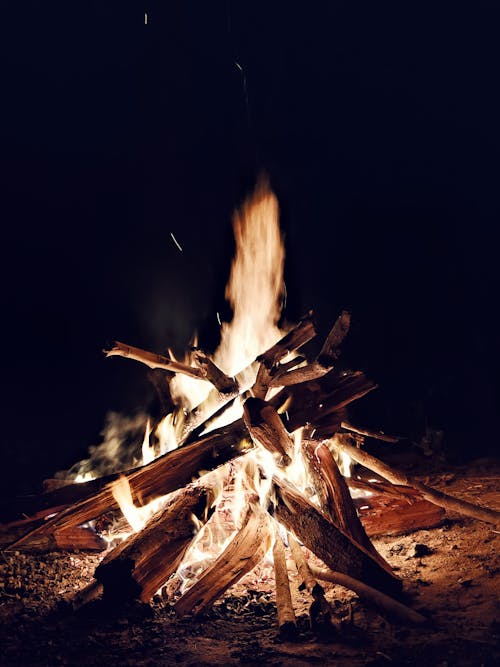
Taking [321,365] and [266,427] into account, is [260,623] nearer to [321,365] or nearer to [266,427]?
[266,427]

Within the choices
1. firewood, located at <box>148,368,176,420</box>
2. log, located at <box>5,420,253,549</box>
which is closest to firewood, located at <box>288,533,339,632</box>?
log, located at <box>5,420,253,549</box>

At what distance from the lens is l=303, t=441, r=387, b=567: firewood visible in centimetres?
285

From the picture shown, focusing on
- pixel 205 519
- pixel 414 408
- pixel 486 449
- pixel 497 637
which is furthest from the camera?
pixel 414 408

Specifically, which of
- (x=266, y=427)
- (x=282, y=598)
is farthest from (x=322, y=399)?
(x=282, y=598)

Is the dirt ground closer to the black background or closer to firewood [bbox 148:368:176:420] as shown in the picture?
firewood [bbox 148:368:176:420]

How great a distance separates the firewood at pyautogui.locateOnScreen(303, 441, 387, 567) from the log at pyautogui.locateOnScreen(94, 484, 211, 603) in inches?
27.0

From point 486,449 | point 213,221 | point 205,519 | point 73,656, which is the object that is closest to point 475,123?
point 213,221

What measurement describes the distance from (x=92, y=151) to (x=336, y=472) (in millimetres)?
6435

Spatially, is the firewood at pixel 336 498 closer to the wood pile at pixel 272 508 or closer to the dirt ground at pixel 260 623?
the wood pile at pixel 272 508

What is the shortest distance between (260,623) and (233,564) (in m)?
0.31

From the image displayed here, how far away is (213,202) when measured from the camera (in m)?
7.63

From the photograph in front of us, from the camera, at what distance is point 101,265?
7066mm

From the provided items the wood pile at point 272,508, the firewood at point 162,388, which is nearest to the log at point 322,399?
the wood pile at point 272,508

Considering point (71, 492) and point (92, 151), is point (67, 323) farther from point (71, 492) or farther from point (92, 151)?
point (71, 492)
